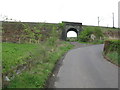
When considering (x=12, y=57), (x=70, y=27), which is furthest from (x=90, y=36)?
(x=12, y=57)

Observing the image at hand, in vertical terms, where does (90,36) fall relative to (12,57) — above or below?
above

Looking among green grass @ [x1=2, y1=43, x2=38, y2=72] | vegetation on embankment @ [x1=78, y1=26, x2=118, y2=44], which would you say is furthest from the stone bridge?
green grass @ [x1=2, y1=43, x2=38, y2=72]

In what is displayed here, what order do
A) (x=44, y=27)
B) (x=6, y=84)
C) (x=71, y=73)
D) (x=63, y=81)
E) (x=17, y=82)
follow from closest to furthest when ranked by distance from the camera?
(x=6, y=84)
(x=17, y=82)
(x=63, y=81)
(x=71, y=73)
(x=44, y=27)

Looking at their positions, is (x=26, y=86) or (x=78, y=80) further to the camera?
(x=78, y=80)

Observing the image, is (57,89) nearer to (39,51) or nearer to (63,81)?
(63,81)

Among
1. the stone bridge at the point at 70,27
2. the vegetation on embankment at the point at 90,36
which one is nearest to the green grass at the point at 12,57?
the vegetation on embankment at the point at 90,36

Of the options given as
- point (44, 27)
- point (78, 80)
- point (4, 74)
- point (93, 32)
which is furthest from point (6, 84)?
point (93, 32)

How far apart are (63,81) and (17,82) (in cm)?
273

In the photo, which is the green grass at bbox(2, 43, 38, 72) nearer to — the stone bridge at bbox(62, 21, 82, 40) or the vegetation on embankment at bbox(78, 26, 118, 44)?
the vegetation on embankment at bbox(78, 26, 118, 44)

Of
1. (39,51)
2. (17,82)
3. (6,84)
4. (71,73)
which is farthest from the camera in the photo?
(39,51)

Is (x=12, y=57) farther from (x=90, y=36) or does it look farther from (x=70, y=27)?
(x=70, y=27)

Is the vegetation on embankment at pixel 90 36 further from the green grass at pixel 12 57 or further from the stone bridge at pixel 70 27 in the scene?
the green grass at pixel 12 57

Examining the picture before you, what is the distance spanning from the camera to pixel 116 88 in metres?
8.38

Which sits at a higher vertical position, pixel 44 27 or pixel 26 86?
pixel 44 27
